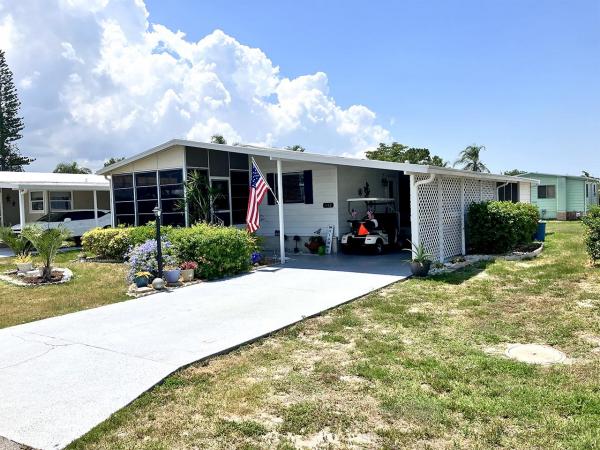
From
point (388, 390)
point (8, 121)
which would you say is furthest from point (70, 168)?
point (388, 390)

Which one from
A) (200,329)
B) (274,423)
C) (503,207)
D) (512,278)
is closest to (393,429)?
(274,423)

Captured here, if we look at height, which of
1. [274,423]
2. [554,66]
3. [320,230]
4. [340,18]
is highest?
[340,18]

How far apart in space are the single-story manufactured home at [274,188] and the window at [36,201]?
517 cm

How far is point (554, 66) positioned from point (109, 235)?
46.0 feet

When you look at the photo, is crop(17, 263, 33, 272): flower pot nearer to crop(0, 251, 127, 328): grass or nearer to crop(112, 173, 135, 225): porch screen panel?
crop(0, 251, 127, 328): grass

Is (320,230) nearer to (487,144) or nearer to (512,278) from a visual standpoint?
(512,278)

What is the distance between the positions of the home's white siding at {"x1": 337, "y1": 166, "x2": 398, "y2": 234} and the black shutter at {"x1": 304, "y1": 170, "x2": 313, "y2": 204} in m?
0.92

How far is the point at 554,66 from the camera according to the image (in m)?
14.1

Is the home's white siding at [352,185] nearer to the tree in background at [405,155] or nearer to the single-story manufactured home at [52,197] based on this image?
the single-story manufactured home at [52,197]

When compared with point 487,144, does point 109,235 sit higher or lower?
lower

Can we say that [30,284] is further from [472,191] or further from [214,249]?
[472,191]

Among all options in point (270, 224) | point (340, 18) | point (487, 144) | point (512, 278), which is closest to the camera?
point (512, 278)

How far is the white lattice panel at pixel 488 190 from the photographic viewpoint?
47.7 feet

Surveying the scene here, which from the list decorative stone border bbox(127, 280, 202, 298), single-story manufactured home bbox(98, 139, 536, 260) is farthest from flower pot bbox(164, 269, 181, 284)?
single-story manufactured home bbox(98, 139, 536, 260)
